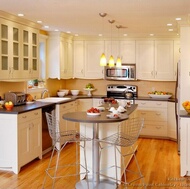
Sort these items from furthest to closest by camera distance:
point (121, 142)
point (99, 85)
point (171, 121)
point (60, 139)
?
point (99, 85) < point (171, 121) < point (60, 139) < point (121, 142)

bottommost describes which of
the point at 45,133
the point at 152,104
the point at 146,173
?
the point at 146,173

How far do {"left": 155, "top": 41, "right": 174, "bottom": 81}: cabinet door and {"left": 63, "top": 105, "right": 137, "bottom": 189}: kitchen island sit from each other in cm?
342

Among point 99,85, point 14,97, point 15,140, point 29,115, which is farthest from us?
point 99,85

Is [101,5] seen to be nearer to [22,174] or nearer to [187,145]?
[187,145]

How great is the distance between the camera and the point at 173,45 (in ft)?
22.7

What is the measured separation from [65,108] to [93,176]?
230 cm

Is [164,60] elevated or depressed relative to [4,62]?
elevated

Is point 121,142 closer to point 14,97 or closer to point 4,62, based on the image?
point 14,97

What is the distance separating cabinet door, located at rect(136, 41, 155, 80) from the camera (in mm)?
7105

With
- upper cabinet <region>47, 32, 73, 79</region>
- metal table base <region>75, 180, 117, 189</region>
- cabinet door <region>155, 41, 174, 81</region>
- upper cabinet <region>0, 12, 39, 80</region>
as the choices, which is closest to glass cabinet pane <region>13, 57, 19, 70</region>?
upper cabinet <region>0, 12, 39, 80</region>

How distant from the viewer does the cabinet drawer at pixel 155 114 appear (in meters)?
6.70

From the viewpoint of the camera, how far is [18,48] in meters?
5.02

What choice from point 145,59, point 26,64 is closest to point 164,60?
point 145,59

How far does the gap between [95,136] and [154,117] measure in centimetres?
333
